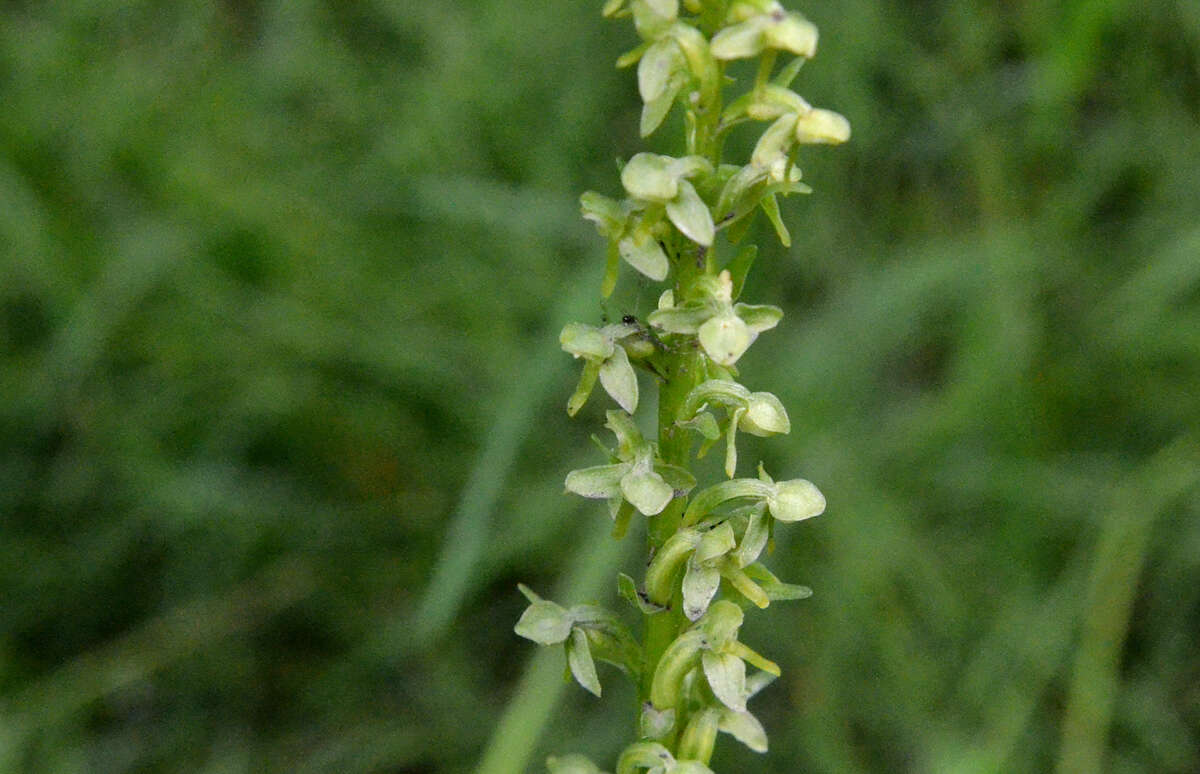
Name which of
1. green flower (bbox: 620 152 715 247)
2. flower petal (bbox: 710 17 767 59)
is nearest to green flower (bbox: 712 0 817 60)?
flower petal (bbox: 710 17 767 59)

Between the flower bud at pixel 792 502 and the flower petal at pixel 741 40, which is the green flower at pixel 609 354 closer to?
the flower bud at pixel 792 502

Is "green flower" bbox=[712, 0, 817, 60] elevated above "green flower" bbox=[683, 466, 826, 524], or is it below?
above

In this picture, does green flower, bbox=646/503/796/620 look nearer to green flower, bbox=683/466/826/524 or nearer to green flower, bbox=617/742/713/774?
green flower, bbox=683/466/826/524

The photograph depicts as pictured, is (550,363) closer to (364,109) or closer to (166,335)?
(166,335)

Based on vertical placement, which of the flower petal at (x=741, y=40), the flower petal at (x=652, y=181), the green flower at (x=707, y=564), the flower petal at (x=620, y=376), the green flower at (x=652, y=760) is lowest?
the green flower at (x=652, y=760)

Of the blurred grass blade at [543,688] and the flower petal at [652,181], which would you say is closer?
the flower petal at [652,181]

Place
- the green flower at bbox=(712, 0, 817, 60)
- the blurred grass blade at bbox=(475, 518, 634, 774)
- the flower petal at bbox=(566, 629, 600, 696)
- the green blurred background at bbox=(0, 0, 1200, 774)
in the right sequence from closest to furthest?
the green flower at bbox=(712, 0, 817, 60) < the flower petal at bbox=(566, 629, 600, 696) < the blurred grass blade at bbox=(475, 518, 634, 774) < the green blurred background at bbox=(0, 0, 1200, 774)

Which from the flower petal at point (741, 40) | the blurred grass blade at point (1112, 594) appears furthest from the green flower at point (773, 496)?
the blurred grass blade at point (1112, 594)

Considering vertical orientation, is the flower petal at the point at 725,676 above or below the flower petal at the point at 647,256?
below
